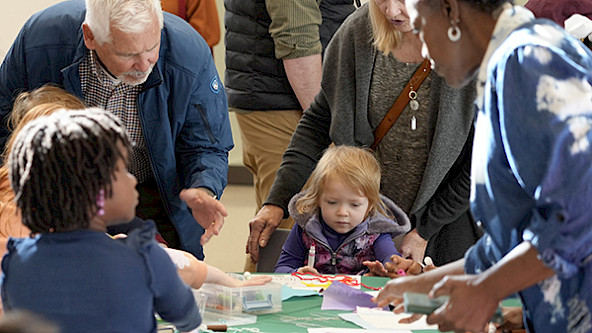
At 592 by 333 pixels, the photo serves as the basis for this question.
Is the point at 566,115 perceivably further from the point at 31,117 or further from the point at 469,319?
the point at 31,117

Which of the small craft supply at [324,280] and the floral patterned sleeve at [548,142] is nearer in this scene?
the floral patterned sleeve at [548,142]

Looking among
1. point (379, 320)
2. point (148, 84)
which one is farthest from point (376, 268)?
point (148, 84)

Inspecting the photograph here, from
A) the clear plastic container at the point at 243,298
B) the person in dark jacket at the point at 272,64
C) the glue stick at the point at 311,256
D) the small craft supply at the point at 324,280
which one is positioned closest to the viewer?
the clear plastic container at the point at 243,298

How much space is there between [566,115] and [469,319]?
38cm

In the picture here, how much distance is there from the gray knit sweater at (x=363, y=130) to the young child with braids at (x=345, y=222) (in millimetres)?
105

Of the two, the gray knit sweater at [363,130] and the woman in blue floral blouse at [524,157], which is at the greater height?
the woman in blue floral blouse at [524,157]

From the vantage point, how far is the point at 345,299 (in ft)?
7.40

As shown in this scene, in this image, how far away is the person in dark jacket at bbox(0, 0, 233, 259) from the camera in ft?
8.59

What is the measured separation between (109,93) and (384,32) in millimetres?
1007

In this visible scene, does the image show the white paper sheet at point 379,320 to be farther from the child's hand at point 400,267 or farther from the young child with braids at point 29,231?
the child's hand at point 400,267

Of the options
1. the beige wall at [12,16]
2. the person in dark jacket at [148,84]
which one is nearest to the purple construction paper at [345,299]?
the person in dark jacket at [148,84]

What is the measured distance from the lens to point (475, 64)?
1478 millimetres

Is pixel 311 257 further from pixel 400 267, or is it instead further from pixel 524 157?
pixel 524 157

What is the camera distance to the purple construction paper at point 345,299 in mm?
2236
